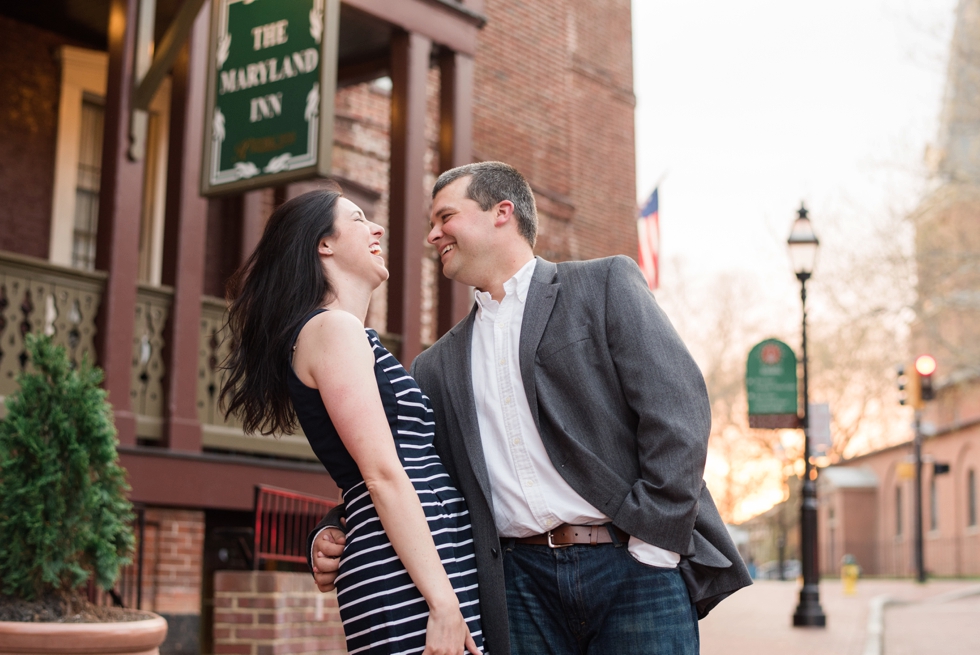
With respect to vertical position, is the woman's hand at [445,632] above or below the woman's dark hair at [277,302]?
below

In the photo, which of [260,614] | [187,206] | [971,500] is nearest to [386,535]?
[260,614]

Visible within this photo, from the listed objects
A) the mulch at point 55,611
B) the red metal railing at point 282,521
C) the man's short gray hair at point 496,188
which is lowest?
→ the mulch at point 55,611

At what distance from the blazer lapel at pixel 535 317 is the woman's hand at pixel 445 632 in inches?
21.6

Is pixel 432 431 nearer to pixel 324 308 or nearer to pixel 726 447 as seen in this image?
pixel 324 308

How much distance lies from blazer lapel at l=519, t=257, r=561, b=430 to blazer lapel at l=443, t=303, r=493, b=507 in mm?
170

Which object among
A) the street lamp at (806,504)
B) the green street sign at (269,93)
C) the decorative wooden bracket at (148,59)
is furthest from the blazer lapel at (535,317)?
the street lamp at (806,504)

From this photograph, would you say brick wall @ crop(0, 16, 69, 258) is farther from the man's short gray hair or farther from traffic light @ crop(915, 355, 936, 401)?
traffic light @ crop(915, 355, 936, 401)

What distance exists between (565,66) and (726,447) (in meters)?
39.0

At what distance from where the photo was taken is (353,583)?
266 centimetres

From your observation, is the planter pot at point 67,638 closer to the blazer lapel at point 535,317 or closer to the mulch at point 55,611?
the mulch at point 55,611

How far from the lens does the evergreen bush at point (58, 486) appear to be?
5.82 m

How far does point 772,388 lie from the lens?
14.7m

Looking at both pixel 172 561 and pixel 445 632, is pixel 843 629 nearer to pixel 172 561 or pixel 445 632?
pixel 172 561

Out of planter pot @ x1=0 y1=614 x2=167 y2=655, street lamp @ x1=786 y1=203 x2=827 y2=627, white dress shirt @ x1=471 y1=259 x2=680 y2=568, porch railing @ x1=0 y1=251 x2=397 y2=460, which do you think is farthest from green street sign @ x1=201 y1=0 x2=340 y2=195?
street lamp @ x1=786 y1=203 x2=827 y2=627
